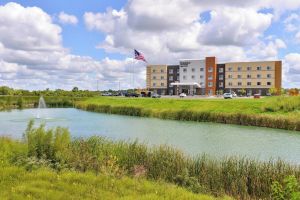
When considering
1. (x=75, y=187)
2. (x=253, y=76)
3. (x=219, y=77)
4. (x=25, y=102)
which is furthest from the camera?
(x=219, y=77)

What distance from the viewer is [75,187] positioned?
763 centimetres

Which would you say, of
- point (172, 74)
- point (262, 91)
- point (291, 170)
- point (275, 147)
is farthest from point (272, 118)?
point (172, 74)

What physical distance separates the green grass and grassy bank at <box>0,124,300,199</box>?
1.92 ft

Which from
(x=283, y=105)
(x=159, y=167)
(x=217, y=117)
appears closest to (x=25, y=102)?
(x=217, y=117)

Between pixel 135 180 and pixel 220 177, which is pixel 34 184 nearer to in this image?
pixel 135 180

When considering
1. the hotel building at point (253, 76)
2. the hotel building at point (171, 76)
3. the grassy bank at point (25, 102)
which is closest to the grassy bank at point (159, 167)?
the grassy bank at point (25, 102)

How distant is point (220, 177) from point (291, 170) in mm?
2120

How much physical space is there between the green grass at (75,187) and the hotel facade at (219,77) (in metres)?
90.3

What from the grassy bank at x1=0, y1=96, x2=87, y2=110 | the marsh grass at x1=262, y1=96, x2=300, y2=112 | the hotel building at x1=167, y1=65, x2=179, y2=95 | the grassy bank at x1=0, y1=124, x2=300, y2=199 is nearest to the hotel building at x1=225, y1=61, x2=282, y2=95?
the hotel building at x1=167, y1=65, x2=179, y2=95

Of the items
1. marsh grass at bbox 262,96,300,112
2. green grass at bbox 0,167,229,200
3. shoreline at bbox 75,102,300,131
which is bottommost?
shoreline at bbox 75,102,300,131

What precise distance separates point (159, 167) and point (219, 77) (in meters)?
94.2

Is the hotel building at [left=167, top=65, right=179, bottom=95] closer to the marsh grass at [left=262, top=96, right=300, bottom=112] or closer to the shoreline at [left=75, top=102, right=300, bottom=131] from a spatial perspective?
the shoreline at [left=75, top=102, right=300, bottom=131]

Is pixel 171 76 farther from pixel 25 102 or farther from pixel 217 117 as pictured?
pixel 217 117

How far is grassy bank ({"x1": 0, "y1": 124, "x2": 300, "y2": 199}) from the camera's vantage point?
370 inches
